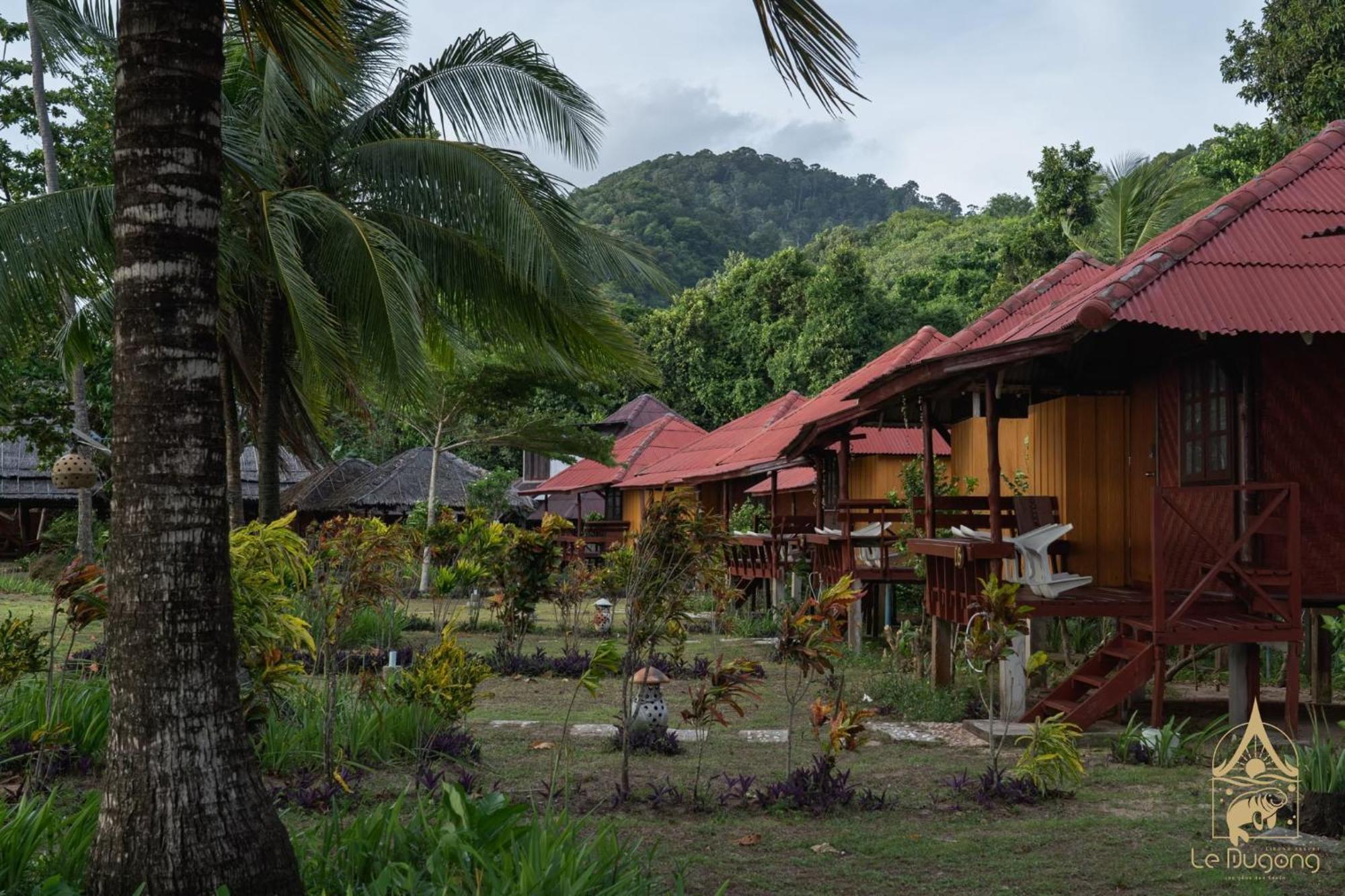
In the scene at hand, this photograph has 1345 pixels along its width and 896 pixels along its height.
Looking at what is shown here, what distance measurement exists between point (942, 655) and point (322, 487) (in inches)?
972

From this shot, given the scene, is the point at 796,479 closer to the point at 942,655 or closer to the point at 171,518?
the point at 942,655

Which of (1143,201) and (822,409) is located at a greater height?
(1143,201)

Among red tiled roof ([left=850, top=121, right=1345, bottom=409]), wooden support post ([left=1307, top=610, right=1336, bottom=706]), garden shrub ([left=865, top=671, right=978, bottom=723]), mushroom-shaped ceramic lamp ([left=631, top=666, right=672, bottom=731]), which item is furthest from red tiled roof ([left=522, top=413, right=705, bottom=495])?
mushroom-shaped ceramic lamp ([left=631, top=666, right=672, bottom=731])

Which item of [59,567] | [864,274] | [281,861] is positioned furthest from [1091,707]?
[864,274]

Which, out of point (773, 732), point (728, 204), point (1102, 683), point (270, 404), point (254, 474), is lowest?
point (773, 732)

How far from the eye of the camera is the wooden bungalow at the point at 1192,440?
28.5 feet

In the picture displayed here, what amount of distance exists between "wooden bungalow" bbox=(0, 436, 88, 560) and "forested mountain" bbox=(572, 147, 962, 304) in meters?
30.3

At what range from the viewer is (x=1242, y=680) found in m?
9.01

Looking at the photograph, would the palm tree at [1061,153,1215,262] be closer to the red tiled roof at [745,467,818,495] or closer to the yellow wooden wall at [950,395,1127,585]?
the red tiled roof at [745,467,818,495]

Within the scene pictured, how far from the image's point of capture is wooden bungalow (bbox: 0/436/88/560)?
1257 inches

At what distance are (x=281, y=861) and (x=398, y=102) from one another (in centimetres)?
1030

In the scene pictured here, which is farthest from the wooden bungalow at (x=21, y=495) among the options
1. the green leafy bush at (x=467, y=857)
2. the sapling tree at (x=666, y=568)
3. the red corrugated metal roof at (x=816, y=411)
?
the green leafy bush at (x=467, y=857)

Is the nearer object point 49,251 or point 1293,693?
point 1293,693

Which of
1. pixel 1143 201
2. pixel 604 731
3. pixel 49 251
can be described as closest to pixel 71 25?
pixel 49 251
